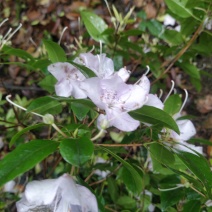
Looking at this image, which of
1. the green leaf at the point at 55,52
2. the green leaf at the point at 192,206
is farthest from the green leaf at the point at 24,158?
the green leaf at the point at 192,206

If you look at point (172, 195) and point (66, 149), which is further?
point (172, 195)

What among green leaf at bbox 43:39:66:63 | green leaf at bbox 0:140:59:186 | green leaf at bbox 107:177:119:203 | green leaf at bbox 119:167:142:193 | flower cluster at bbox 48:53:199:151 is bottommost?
green leaf at bbox 107:177:119:203

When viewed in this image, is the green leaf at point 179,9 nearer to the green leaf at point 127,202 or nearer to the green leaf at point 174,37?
the green leaf at point 174,37

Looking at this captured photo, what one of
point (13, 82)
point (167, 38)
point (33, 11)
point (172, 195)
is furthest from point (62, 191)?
point (33, 11)

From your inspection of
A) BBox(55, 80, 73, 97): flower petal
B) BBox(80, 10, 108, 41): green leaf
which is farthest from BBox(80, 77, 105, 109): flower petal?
BBox(80, 10, 108, 41): green leaf

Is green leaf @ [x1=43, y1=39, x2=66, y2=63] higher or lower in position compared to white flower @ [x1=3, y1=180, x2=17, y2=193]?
higher

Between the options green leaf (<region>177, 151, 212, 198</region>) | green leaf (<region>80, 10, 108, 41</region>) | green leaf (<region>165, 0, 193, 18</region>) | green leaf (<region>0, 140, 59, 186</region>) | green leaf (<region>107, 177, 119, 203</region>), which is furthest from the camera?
green leaf (<region>107, 177, 119, 203</region>)

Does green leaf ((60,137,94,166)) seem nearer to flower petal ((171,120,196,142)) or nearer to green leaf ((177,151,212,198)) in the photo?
green leaf ((177,151,212,198))

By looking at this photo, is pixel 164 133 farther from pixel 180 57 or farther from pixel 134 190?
pixel 180 57
